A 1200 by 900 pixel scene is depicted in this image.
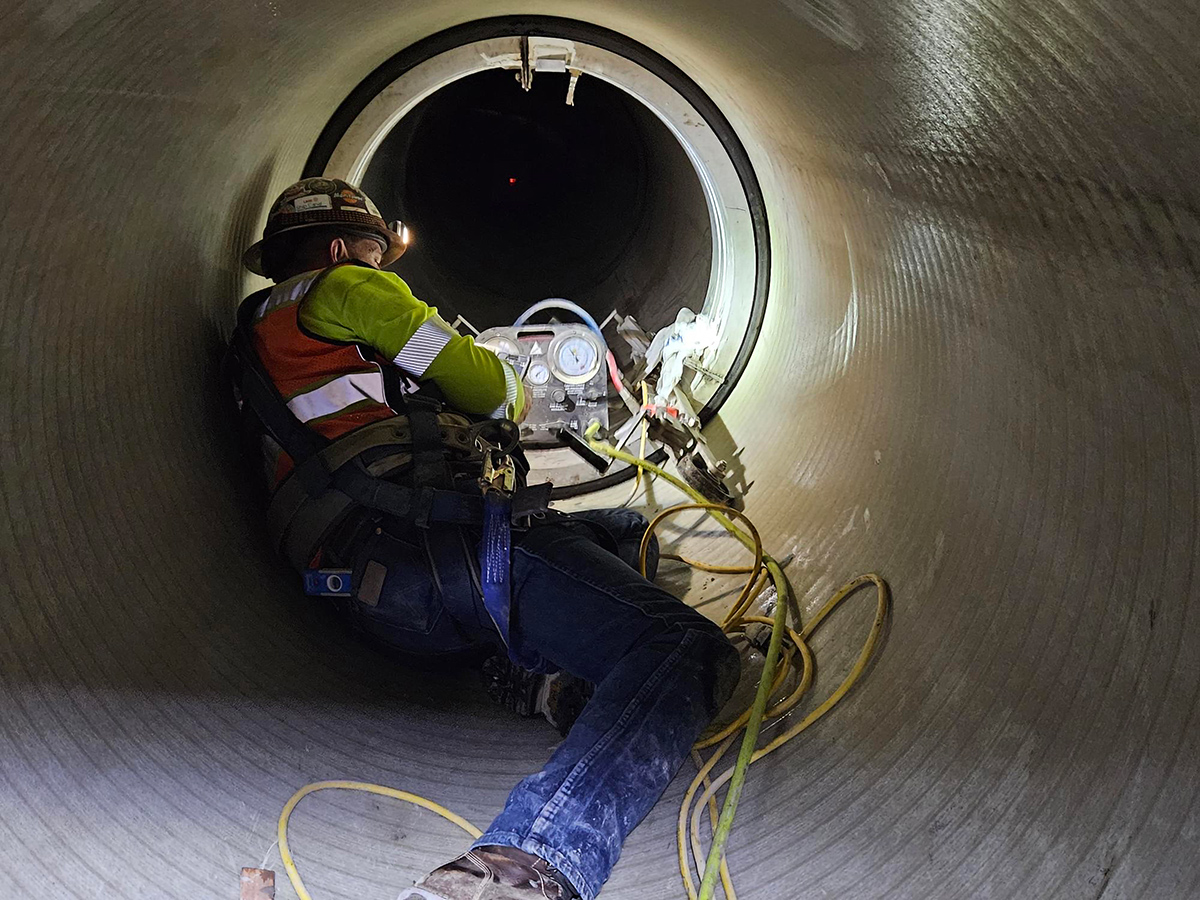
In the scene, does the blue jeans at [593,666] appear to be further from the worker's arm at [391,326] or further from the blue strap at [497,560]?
the worker's arm at [391,326]

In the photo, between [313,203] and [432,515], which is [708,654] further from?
[313,203]

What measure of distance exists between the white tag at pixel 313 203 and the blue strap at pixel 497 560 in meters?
1.14

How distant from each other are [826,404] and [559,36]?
1.74 meters

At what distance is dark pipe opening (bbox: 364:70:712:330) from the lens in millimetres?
4281

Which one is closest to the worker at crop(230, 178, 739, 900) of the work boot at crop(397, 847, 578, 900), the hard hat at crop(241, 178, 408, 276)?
the hard hat at crop(241, 178, 408, 276)

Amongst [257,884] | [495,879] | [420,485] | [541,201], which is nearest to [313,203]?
[420,485]

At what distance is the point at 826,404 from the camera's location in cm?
302

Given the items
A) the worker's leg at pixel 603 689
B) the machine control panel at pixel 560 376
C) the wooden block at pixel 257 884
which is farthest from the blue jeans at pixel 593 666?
the machine control panel at pixel 560 376

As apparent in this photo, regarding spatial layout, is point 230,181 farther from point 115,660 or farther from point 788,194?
point 788,194

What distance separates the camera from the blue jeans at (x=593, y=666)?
162 centimetres

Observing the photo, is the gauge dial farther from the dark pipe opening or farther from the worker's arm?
the worker's arm

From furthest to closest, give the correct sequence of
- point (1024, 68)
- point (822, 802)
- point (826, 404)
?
point (826, 404) < point (822, 802) < point (1024, 68)

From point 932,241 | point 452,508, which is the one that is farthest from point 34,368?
point 932,241

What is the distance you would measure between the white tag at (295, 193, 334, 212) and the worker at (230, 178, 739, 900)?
20cm
